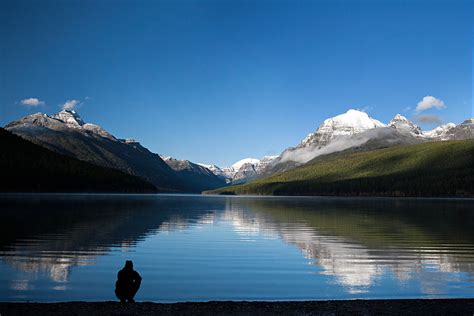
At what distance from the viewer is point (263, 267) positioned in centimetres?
3616

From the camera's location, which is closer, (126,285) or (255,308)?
(255,308)

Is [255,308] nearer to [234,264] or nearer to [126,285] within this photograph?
[126,285]

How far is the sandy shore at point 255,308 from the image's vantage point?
1991 cm

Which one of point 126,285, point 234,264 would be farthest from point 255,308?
point 234,264

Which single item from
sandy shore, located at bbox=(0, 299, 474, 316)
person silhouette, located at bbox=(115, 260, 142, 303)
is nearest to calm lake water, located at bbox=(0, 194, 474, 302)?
person silhouette, located at bbox=(115, 260, 142, 303)

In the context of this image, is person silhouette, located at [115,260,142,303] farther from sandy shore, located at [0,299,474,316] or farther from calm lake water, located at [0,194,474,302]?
calm lake water, located at [0,194,474,302]

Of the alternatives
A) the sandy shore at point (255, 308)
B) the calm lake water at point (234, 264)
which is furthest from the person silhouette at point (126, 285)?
the calm lake water at point (234, 264)

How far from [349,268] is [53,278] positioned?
822 inches

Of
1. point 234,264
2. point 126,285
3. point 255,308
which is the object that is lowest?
point 234,264

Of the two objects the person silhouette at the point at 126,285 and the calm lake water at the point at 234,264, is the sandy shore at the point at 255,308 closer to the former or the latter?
the person silhouette at the point at 126,285

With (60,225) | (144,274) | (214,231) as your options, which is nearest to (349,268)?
(144,274)

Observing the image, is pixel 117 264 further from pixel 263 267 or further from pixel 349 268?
pixel 349 268

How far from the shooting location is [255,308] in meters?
21.0

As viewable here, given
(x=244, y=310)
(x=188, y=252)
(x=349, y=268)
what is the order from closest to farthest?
1. (x=244, y=310)
2. (x=349, y=268)
3. (x=188, y=252)
